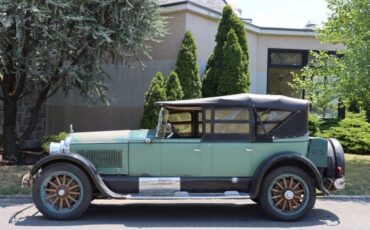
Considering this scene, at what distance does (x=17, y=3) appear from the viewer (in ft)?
34.1

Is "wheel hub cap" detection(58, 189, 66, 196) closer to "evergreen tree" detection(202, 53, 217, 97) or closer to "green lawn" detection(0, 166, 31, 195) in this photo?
"green lawn" detection(0, 166, 31, 195)

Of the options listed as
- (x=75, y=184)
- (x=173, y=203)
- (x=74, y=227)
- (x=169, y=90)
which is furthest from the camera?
(x=169, y=90)

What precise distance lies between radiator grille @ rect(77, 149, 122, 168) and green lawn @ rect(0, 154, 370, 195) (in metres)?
2.41

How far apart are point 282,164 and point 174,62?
302 inches

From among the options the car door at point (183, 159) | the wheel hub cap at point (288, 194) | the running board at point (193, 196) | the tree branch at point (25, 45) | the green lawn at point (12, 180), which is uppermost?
the tree branch at point (25, 45)

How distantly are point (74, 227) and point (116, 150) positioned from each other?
51.0 inches

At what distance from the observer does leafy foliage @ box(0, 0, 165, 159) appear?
10.5 metres

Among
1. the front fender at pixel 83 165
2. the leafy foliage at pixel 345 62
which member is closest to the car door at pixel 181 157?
the front fender at pixel 83 165

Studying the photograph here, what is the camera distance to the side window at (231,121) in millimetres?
7422

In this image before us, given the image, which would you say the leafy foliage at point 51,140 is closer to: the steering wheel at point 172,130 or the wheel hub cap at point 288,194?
the steering wheel at point 172,130

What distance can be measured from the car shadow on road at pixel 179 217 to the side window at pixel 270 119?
52.6 inches

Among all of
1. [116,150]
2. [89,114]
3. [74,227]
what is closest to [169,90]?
[89,114]

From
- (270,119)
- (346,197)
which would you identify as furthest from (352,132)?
(270,119)

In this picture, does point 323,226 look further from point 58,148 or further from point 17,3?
point 17,3
